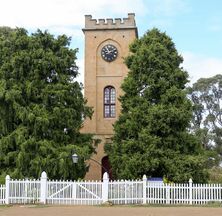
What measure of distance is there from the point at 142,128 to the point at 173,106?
2249 millimetres

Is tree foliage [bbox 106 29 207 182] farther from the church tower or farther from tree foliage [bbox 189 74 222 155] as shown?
tree foliage [bbox 189 74 222 155]

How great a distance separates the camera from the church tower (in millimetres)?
35188

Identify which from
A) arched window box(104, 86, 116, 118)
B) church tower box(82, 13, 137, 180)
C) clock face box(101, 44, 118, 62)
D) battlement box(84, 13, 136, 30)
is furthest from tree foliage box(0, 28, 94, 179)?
battlement box(84, 13, 136, 30)

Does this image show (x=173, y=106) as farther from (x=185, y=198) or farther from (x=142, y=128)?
(x=185, y=198)

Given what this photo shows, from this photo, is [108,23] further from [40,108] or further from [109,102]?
[40,108]

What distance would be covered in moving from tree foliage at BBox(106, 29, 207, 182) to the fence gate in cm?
375

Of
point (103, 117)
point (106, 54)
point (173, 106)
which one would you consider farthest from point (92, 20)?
point (173, 106)

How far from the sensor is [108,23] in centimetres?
3653

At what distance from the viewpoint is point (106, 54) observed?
36344 mm

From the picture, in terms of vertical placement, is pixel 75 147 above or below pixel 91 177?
above

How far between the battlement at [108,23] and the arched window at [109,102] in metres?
4.97

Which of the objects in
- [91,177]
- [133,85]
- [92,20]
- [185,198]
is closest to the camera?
[185,198]

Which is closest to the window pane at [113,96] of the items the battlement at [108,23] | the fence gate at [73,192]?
the battlement at [108,23]

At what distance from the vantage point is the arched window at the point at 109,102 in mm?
35469
